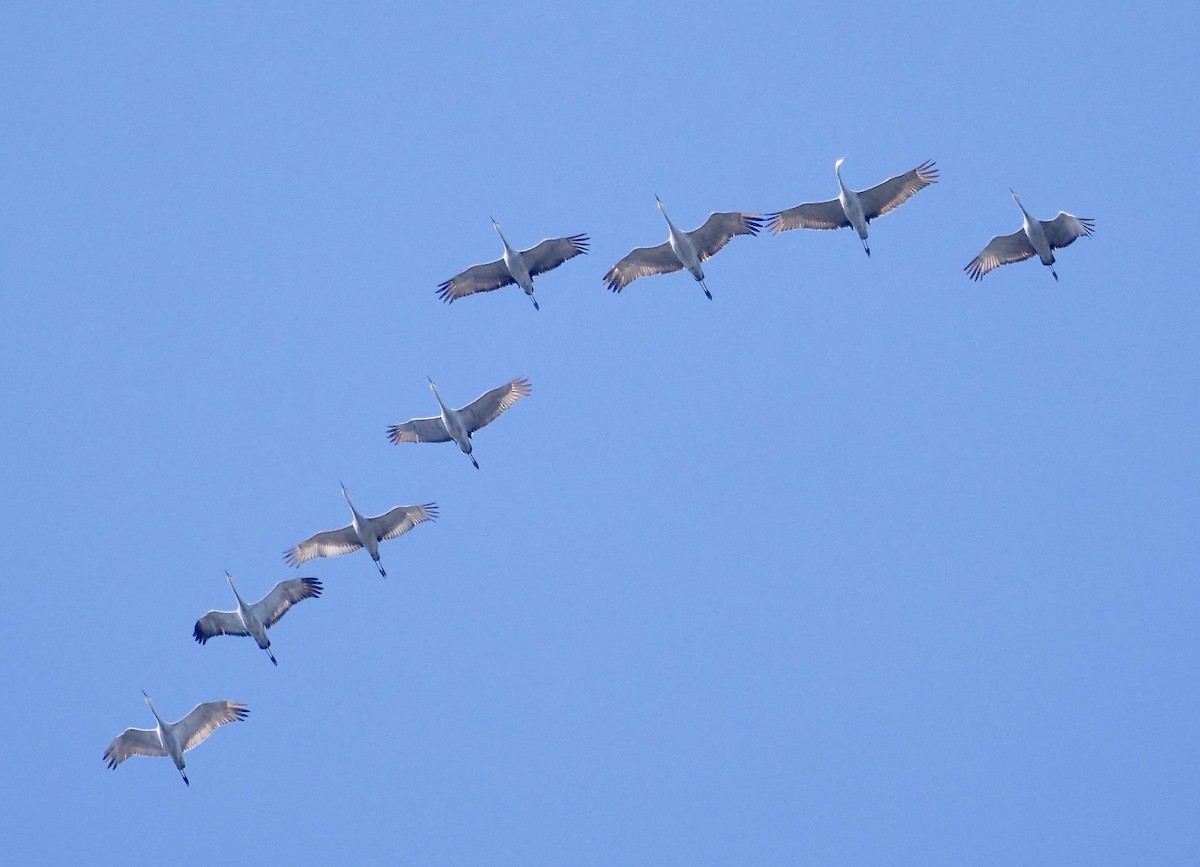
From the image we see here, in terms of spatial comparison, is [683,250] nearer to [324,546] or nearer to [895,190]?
[895,190]

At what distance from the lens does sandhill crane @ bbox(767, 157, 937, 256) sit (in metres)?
42.1

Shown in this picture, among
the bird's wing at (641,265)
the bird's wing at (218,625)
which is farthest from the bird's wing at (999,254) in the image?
the bird's wing at (218,625)

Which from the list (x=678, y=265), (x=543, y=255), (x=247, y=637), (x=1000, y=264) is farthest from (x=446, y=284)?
(x=1000, y=264)

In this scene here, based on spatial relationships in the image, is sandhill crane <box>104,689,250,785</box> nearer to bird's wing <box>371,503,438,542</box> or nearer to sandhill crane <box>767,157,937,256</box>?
Result: bird's wing <box>371,503,438,542</box>

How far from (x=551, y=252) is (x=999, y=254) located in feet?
34.1

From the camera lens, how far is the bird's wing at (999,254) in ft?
145

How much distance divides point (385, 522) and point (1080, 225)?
17.1 m

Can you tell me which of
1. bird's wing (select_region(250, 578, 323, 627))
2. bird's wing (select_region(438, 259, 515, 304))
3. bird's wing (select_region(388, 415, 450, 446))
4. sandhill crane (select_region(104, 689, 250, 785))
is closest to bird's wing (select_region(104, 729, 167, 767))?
sandhill crane (select_region(104, 689, 250, 785))

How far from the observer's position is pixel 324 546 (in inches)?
1764

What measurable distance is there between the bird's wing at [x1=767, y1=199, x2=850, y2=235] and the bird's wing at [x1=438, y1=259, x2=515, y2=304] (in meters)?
6.16

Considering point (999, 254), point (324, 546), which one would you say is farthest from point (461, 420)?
point (999, 254)

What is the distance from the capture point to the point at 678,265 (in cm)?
4338

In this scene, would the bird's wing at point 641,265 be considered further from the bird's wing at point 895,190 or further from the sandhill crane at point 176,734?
the sandhill crane at point 176,734

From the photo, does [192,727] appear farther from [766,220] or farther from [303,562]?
[766,220]
